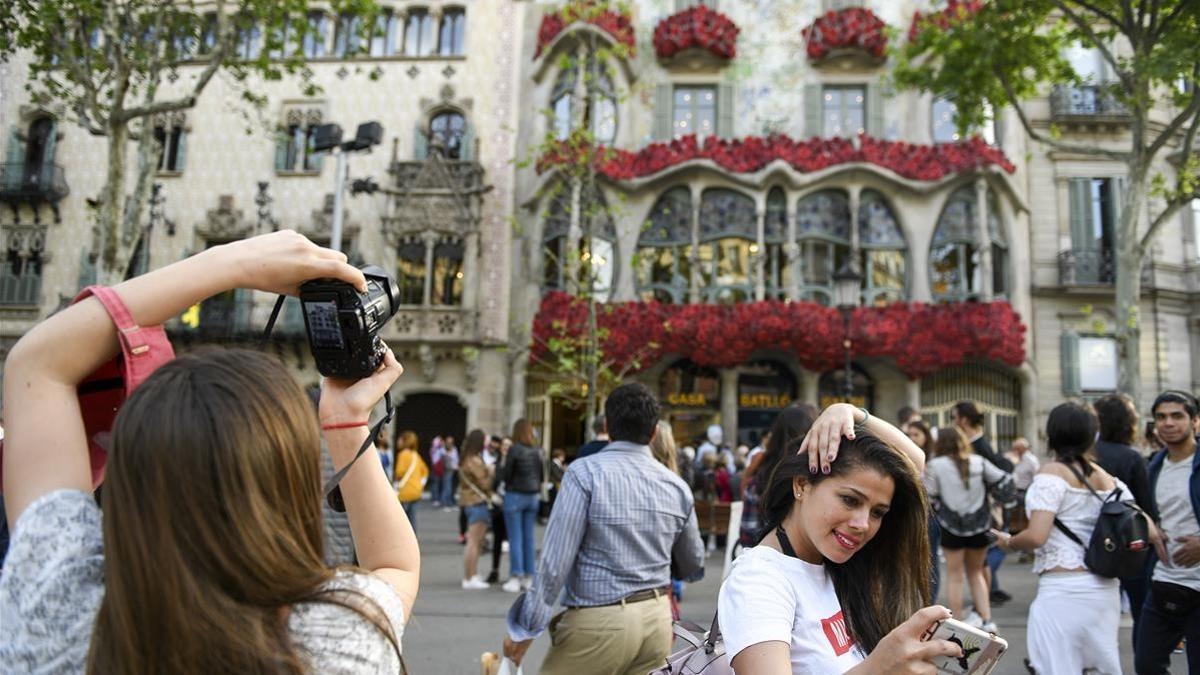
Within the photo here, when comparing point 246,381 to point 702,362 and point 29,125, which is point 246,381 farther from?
point 29,125

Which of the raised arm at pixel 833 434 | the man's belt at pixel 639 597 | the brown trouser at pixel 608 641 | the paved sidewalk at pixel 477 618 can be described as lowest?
the paved sidewalk at pixel 477 618

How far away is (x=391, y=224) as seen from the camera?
76.0 ft

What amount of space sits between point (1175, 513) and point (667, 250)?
17381 mm

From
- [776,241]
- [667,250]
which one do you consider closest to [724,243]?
[776,241]

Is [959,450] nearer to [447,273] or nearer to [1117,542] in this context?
[1117,542]

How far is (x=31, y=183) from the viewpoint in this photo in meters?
24.4

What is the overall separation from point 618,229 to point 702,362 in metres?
4.34

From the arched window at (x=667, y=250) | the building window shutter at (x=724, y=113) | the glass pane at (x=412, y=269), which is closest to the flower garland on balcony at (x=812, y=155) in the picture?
the building window shutter at (x=724, y=113)

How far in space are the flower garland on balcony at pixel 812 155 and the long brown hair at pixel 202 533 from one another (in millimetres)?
19405

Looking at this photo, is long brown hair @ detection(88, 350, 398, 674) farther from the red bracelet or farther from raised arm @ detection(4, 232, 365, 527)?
the red bracelet

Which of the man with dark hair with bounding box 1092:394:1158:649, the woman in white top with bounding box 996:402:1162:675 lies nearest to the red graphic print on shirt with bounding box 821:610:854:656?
the woman in white top with bounding box 996:402:1162:675

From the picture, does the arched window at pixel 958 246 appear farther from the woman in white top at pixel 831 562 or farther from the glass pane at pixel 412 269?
the woman in white top at pixel 831 562

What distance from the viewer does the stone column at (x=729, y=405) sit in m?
21.3

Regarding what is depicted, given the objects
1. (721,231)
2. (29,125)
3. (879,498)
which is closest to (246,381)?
(879,498)
